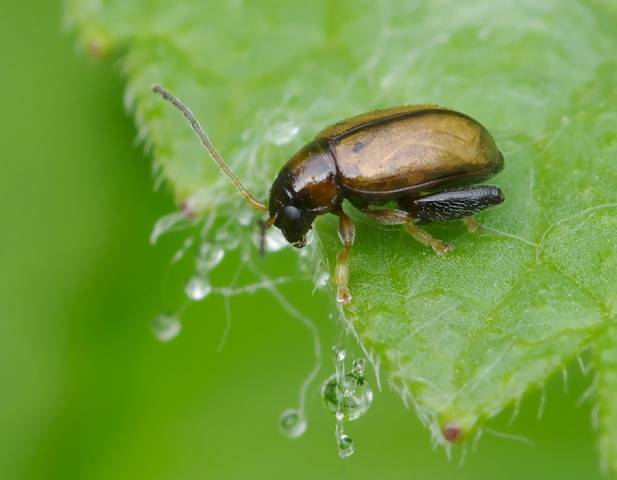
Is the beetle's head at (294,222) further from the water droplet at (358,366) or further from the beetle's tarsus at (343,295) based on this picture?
the water droplet at (358,366)

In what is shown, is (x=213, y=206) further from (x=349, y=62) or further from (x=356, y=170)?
(x=349, y=62)

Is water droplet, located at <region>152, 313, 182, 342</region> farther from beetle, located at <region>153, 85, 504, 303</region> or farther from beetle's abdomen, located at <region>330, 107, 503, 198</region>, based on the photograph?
beetle's abdomen, located at <region>330, 107, 503, 198</region>

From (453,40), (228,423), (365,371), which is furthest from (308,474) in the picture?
(453,40)

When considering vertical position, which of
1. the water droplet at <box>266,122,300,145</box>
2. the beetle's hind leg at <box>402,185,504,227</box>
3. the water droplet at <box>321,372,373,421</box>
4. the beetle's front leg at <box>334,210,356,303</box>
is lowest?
the water droplet at <box>321,372,373,421</box>

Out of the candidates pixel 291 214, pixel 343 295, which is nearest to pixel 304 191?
pixel 291 214

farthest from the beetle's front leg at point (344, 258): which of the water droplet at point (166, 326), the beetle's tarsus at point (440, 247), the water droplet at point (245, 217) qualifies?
the water droplet at point (166, 326)

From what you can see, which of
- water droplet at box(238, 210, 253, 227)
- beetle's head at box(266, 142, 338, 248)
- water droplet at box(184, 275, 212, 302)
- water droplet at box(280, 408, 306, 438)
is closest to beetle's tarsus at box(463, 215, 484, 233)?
beetle's head at box(266, 142, 338, 248)
